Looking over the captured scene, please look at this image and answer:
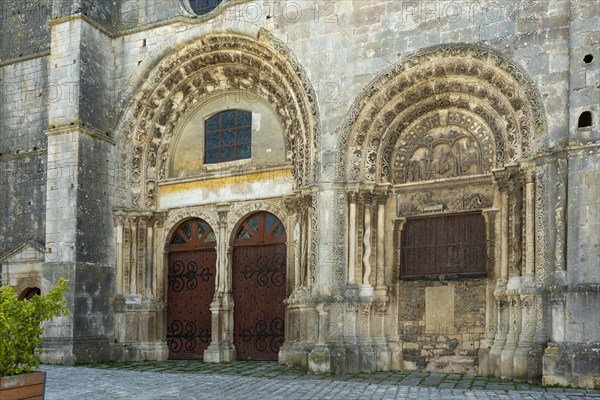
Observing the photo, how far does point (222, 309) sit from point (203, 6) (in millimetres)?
5997

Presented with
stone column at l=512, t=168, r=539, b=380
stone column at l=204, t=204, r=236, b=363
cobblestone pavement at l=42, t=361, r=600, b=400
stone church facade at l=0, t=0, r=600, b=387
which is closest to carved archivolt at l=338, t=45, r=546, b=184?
stone church facade at l=0, t=0, r=600, b=387

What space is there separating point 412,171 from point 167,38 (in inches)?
215

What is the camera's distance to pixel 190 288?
46.3ft

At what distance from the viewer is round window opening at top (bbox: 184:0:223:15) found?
14.1 metres

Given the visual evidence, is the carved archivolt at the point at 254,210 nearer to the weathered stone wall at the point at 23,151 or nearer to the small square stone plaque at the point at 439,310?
the small square stone plaque at the point at 439,310

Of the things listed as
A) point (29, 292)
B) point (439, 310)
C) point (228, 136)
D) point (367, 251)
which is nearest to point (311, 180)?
point (367, 251)

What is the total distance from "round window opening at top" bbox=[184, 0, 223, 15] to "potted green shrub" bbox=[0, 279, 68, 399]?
27.6 ft

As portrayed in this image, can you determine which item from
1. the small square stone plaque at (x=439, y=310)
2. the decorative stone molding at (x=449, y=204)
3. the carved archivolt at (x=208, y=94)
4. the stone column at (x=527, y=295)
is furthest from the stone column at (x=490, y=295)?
the carved archivolt at (x=208, y=94)

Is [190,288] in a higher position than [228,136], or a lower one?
lower

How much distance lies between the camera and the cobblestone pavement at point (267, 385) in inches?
347

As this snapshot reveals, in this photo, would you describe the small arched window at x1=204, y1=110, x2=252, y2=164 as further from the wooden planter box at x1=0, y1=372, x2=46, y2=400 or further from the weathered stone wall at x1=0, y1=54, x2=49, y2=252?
the wooden planter box at x1=0, y1=372, x2=46, y2=400

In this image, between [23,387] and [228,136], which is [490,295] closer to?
[228,136]

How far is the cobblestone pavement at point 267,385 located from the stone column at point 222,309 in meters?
A: 0.94

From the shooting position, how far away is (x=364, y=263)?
11.9 m
